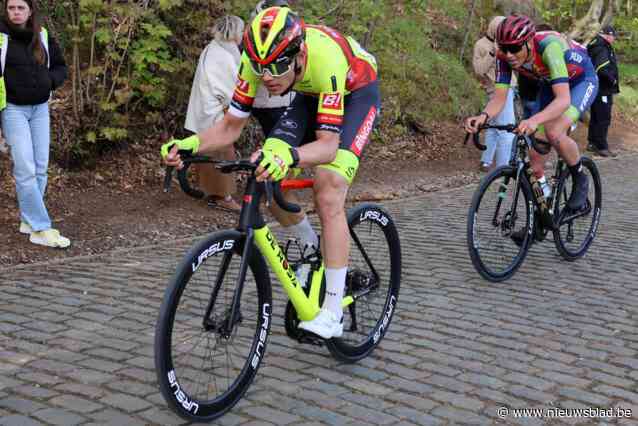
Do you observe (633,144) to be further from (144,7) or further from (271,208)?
(271,208)

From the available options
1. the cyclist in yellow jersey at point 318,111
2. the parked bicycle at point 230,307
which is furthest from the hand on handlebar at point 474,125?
the parked bicycle at point 230,307

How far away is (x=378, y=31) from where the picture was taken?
50.1ft

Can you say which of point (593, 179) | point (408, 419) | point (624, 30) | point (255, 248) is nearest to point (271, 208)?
point (255, 248)

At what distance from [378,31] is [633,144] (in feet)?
21.7

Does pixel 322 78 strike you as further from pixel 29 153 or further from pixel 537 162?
pixel 29 153

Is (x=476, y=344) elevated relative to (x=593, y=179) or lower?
lower

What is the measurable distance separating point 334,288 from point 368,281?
605mm

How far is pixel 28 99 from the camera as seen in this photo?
7.72 meters

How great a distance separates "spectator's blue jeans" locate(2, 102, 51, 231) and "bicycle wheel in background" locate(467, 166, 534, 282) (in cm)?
387

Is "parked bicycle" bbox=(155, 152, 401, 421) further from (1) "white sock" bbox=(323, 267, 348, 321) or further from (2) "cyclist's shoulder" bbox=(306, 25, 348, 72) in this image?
(2) "cyclist's shoulder" bbox=(306, 25, 348, 72)

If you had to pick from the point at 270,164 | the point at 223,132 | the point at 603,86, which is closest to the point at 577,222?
the point at 223,132

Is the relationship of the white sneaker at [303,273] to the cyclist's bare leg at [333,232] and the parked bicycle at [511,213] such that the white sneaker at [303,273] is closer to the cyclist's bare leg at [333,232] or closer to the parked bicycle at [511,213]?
the cyclist's bare leg at [333,232]

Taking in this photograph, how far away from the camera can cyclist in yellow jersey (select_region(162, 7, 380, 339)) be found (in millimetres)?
4344

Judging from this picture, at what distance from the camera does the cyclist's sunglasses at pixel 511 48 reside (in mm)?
7163
